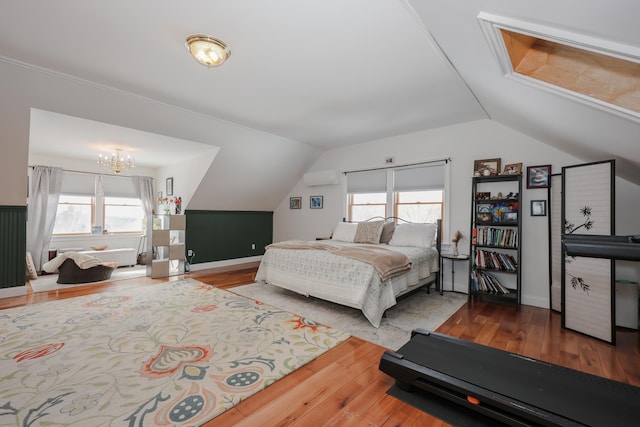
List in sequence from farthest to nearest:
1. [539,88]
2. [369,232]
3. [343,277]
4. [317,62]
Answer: [369,232], [343,277], [317,62], [539,88]

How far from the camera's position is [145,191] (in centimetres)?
685

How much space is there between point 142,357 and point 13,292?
→ 3.11 metres

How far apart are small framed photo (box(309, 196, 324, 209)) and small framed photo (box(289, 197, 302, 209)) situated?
1.22 ft

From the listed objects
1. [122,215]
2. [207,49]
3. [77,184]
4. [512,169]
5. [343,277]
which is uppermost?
Answer: [207,49]

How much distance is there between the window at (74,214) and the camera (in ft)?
19.2

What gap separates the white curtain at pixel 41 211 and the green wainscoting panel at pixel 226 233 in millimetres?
2591

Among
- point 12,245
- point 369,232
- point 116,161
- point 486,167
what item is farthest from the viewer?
point 116,161

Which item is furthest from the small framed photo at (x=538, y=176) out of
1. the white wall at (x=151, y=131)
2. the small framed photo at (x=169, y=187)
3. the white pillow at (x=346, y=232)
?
the small framed photo at (x=169, y=187)

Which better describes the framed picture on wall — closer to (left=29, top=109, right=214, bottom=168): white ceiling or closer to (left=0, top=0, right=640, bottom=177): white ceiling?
(left=29, top=109, right=214, bottom=168): white ceiling

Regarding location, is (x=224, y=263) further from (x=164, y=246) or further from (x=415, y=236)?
(x=415, y=236)

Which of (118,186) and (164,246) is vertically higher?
(118,186)

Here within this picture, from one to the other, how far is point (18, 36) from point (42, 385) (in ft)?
9.47

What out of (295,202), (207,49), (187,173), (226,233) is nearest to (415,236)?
(295,202)

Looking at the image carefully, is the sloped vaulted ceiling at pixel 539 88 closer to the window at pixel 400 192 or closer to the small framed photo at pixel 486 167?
the small framed photo at pixel 486 167
